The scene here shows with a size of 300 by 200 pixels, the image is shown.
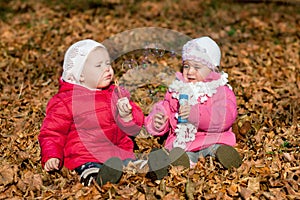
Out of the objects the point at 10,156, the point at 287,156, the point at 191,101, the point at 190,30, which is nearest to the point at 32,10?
the point at 190,30

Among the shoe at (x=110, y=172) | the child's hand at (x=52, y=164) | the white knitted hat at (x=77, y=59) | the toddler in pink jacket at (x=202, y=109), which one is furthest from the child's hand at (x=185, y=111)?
the child's hand at (x=52, y=164)

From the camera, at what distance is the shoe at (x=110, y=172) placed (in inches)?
175

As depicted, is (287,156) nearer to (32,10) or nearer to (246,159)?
(246,159)

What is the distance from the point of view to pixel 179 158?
15.4ft

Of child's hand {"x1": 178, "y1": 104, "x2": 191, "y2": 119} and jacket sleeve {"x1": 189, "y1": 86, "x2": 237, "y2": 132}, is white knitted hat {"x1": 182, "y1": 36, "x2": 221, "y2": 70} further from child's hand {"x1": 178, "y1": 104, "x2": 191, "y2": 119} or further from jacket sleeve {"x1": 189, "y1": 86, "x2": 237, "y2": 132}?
child's hand {"x1": 178, "y1": 104, "x2": 191, "y2": 119}

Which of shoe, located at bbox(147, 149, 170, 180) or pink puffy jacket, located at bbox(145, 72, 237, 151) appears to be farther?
pink puffy jacket, located at bbox(145, 72, 237, 151)

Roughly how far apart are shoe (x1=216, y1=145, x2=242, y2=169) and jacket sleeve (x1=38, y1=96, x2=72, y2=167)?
1542mm

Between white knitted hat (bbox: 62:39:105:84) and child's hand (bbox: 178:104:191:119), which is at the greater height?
white knitted hat (bbox: 62:39:105:84)

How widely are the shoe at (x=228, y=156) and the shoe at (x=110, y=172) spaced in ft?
3.31

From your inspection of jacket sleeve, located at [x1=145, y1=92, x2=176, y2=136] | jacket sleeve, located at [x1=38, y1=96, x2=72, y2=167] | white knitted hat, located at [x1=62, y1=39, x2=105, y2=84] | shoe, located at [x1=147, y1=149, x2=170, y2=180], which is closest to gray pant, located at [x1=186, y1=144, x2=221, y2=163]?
shoe, located at [x1=147, y1=149, x2=170, y2=180]

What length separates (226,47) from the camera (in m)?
7.75

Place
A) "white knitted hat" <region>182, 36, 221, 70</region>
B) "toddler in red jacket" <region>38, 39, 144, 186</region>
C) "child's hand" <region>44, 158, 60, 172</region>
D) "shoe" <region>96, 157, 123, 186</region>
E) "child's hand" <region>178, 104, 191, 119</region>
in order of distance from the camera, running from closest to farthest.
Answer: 1. "shoe" <region>96, 157, 123, 186</region>
2. "child's hand" <region>44, 158, 60, 172</region>
3. "toddler in red jacket" <region>38, 39, 144, 186</region>
4. "child's hand" <region>178, 104, 191, 119</region>
5. "white knitted hat" <region>182, 36, 221, 70</region>

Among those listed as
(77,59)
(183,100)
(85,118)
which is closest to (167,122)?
(183,100)

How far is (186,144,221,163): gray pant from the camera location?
4902 mm
